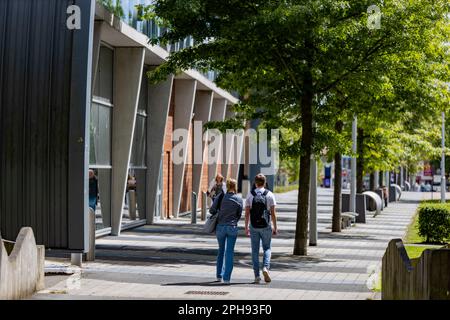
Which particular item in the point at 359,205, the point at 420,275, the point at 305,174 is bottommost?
the point at 420,275

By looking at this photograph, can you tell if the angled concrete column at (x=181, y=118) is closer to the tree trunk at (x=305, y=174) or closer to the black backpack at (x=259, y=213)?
the tree trunk at (x=305, y=174)

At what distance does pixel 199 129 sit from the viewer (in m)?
39.7

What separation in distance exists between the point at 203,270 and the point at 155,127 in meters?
14.5

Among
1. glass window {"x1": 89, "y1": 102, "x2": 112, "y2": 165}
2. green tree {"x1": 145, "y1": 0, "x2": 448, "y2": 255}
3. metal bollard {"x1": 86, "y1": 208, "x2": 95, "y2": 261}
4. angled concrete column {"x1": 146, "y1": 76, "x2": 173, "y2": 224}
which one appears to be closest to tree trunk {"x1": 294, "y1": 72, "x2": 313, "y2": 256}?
green tree {"x1": 145, "y1": 0, "x2": 448, "y2": 255}

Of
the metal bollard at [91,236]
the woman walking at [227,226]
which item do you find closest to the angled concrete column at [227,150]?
the metal bollard at [91,236]

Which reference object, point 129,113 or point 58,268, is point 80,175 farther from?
point 129,113

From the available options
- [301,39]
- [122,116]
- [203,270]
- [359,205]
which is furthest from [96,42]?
[359,205]

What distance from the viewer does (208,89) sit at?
39906 millimetres

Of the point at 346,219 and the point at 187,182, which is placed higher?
the point at 187,182

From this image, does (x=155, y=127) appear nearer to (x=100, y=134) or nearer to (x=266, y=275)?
(x=100, y=134)

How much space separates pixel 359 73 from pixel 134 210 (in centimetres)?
1179

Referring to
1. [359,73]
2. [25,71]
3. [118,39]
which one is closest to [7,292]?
[25,71]

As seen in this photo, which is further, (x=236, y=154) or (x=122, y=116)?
(x=236, y=154)

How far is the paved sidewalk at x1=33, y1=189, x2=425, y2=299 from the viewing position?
13.0 metres
